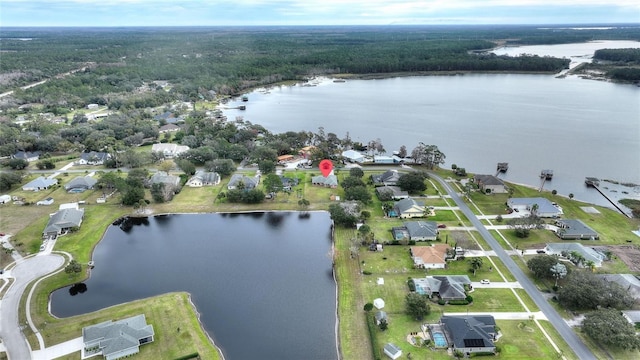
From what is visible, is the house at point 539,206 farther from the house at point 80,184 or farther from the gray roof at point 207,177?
the house at point 80,184

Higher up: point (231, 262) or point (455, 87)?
point (455, 87)

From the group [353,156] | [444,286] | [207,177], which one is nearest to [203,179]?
[207,177]

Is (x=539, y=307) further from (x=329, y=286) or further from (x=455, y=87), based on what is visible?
(x=455, y=87)

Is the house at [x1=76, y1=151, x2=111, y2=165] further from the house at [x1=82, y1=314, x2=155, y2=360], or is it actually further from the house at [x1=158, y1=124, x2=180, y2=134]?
the house at [x1=82, y1=314, x2=155, y2=360]

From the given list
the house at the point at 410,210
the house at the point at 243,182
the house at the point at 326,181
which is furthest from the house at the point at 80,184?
the house at the point at 410,210

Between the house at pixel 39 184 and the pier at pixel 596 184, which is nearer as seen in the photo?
the pier at pixel 596 184

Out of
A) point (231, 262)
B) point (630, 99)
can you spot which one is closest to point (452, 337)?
point (231, 262)
